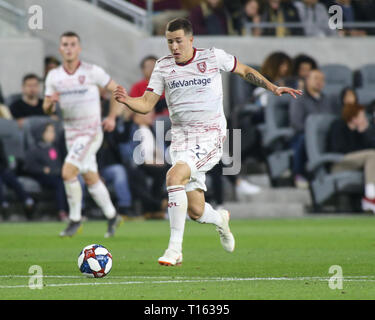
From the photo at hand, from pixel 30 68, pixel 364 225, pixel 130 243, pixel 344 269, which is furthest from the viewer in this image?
pixel 30 68

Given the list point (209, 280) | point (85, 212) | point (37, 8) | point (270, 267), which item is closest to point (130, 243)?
point (270, 267)

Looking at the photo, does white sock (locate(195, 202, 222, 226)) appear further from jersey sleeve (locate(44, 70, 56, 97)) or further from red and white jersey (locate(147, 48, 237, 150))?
jersey sleeve (locate(44, 70, 56, 97))

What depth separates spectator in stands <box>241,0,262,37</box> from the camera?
71.9 feet

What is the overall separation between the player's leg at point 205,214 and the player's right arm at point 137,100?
3.18 feet

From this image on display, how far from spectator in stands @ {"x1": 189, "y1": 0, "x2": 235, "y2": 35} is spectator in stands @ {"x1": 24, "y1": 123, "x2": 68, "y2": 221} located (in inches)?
190

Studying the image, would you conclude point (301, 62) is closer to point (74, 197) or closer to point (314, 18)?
point (314, 18)

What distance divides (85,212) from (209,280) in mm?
10831

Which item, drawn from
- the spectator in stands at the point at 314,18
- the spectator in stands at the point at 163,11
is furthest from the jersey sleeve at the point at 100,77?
the spectator in stands at the point at 314,18

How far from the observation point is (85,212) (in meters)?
19.3

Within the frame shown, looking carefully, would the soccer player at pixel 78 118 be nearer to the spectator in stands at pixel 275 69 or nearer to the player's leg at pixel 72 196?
A: the player's leg at pixel 72 196

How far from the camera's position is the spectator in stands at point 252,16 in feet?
71.9

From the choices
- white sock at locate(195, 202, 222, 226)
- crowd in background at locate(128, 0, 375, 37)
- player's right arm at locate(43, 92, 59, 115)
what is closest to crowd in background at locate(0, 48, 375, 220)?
crowd in background at locate(128, 0, 375, 37)

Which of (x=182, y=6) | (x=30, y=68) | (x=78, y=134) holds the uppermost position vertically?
(x=182, y=6)
